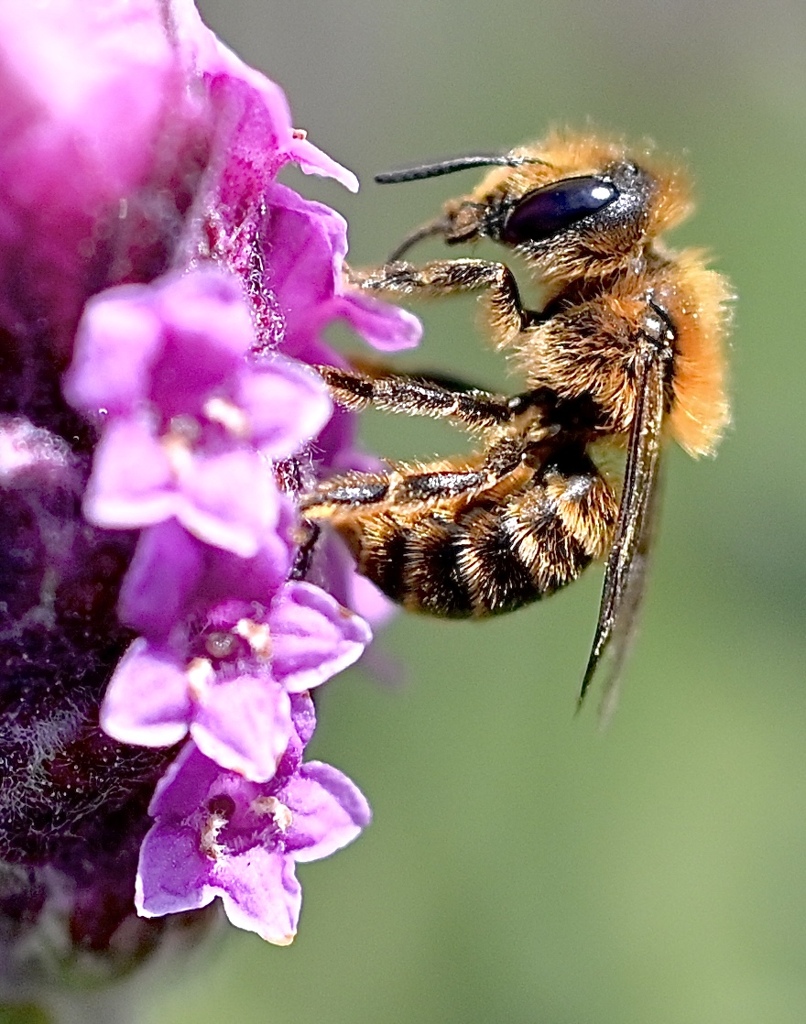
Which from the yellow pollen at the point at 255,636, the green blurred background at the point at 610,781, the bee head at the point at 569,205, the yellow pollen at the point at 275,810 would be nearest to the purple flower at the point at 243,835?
the yellow pollen at the point at 275,810

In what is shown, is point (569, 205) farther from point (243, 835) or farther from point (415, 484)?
point (243, 835)

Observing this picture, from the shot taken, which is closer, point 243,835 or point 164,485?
point 164,485

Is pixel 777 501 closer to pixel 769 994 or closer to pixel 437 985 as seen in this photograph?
pixel 769 994

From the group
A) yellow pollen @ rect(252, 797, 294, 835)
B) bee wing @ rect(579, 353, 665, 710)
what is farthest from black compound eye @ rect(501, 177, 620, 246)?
yellow pollen @ rect(252, 797, 294, 835)

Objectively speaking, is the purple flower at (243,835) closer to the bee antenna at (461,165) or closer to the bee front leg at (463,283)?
the bee front leg at (463,283)

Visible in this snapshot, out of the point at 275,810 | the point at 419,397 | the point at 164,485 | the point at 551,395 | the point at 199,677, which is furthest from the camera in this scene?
the point at 551,395

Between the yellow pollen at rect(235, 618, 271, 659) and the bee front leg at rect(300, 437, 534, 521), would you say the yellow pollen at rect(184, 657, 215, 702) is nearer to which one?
the yellow pollen at rect(235, 618, 271, 659)

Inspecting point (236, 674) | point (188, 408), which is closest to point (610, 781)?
point (236, 674)
